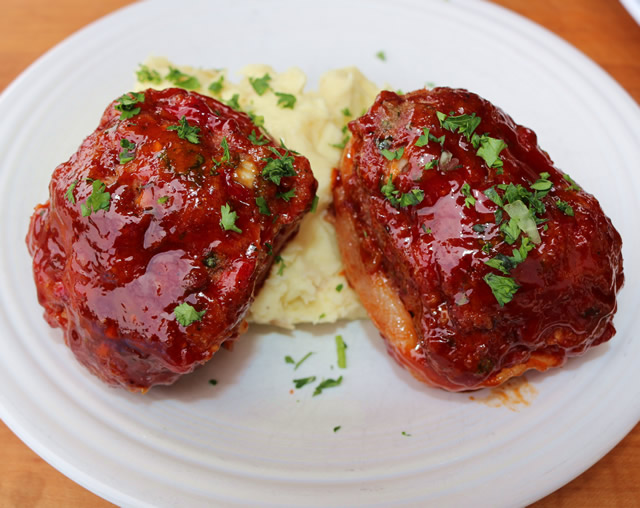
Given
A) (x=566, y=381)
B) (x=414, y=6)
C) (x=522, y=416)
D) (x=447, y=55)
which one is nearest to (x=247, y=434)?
(x=522, y=416)

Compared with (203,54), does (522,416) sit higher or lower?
higher

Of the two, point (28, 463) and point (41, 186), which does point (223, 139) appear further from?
point (28, 463)

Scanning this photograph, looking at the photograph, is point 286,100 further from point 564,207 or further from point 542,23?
point 542,23

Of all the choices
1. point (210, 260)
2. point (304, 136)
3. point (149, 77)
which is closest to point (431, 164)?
point (304, 136)

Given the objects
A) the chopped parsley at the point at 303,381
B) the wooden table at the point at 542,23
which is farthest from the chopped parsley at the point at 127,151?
the wooden table at the point at 542,23

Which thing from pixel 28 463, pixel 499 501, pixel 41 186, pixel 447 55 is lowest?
pixel 28 463

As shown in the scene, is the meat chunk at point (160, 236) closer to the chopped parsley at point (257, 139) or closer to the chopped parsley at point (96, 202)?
the chopped parsley at point (96, 202)
